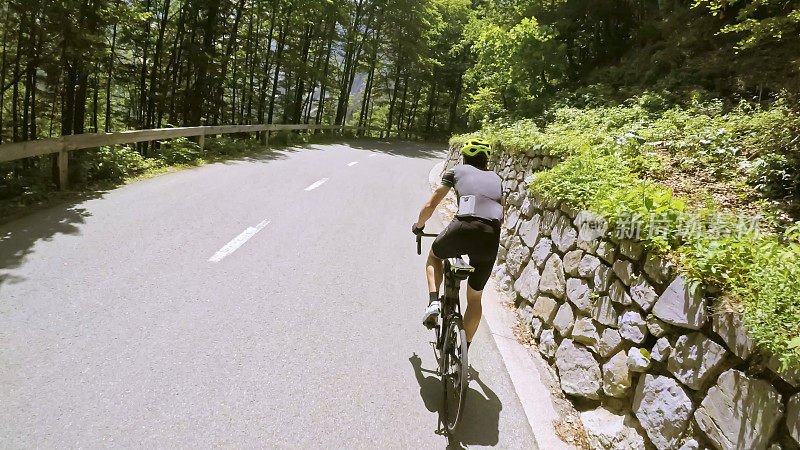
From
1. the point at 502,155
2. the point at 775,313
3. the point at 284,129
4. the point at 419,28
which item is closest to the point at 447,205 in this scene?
the point at 502,155

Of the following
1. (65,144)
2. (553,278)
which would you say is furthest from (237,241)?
(65,144)

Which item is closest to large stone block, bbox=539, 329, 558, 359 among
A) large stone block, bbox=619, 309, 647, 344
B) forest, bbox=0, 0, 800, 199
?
large stone block, bbox=619, 309, 647, 344

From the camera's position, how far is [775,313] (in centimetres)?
259

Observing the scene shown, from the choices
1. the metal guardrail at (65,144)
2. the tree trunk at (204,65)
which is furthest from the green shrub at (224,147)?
the tree trunk at (204,65)

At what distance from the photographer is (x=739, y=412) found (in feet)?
8.60

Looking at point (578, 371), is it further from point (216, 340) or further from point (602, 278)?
point (216, 340)

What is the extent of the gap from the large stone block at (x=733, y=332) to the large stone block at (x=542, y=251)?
271cm

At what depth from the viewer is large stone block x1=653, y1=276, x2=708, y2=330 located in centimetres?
304

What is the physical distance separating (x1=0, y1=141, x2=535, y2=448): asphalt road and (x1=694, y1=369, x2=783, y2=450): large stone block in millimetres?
1328

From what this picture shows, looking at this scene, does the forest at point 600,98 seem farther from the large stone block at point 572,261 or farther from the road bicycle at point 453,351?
the road bicycle at point 453,351

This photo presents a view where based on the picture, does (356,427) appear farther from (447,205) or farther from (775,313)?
(447,205)

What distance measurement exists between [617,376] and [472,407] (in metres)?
1.29

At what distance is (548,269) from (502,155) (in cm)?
488

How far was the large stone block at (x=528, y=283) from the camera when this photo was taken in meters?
5.72
